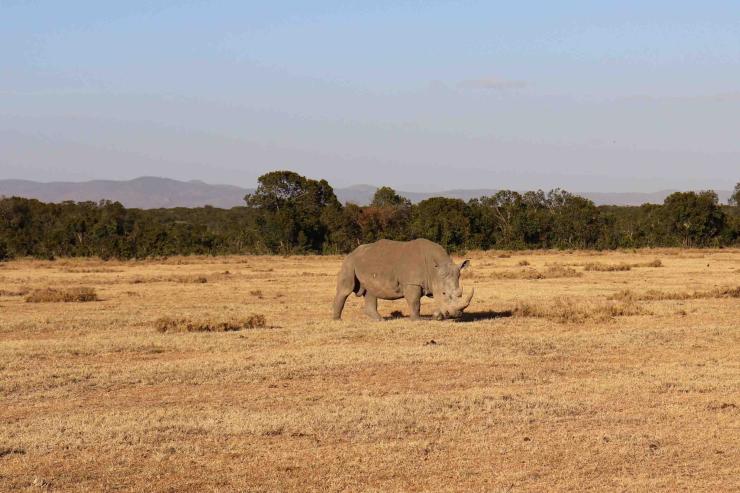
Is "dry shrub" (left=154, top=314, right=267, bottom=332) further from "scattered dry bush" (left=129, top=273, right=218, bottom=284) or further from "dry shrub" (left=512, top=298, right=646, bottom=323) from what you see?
"scattered dry bush" (left=129, top=273, right=218, bottom=284)

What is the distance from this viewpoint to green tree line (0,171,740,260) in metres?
61.1

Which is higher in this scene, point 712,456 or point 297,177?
point 297,177

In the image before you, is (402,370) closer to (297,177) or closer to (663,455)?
(663,455)

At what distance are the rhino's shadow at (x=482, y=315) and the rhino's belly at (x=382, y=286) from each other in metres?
1.54

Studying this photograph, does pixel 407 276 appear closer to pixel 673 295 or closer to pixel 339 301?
pixel 339 301

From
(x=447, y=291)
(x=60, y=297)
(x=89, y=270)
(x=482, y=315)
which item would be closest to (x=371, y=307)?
(x=447, y=291)

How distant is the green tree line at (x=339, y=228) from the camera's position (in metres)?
61.1

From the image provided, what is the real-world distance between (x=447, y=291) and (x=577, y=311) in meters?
3.64

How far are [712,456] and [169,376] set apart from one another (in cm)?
770

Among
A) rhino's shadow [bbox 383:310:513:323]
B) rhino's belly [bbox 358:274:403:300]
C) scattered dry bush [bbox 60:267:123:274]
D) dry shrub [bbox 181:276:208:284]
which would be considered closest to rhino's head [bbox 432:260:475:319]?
rhino's shadow [bbox 383:310:513:323]

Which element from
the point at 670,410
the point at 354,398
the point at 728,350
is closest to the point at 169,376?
the point at 354,398

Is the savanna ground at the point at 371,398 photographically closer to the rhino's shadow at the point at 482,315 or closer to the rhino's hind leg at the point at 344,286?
the rhino's shadow at the point at 482,315

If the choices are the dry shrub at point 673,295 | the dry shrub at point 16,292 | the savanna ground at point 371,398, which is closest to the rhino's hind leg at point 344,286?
the savanna ground at point 371,398

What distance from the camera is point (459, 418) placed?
10633mm
